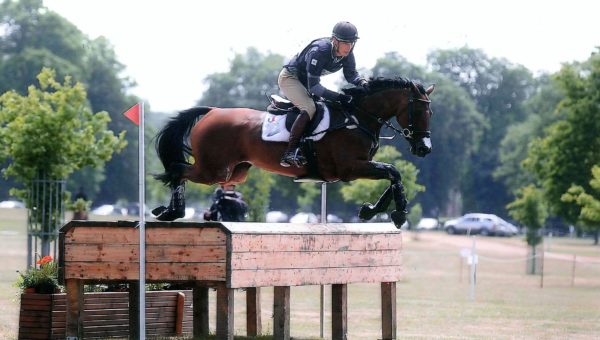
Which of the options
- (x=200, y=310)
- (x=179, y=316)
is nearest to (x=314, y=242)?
(x=200, y=310)

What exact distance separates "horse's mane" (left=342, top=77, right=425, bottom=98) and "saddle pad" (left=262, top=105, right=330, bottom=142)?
0.34 m

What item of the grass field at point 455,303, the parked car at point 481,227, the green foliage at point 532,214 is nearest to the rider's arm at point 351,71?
the grass field at point 455,303

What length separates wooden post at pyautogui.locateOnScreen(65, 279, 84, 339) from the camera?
36.3ft

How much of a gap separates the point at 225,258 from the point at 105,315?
251 cm

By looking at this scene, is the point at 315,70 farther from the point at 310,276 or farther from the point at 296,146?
the point at 310,276

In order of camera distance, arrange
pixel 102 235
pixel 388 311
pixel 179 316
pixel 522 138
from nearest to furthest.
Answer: pixel 102 235
pixel 388 311
pixel 179 316
pixel 522 138

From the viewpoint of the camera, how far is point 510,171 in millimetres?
87812

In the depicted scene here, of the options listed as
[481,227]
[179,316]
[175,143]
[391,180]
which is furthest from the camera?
[481,227]

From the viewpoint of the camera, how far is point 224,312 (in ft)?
34.4

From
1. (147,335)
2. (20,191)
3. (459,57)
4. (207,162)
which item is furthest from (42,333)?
(459,57)

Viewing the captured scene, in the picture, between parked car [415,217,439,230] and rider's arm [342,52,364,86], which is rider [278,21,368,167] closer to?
rider's arm [342,52,364,86]

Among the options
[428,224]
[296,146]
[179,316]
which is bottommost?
[179,316]

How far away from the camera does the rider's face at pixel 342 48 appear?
37.9ft

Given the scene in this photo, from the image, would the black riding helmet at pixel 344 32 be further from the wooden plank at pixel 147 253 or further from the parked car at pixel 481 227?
the parked car at pixel 481 227
